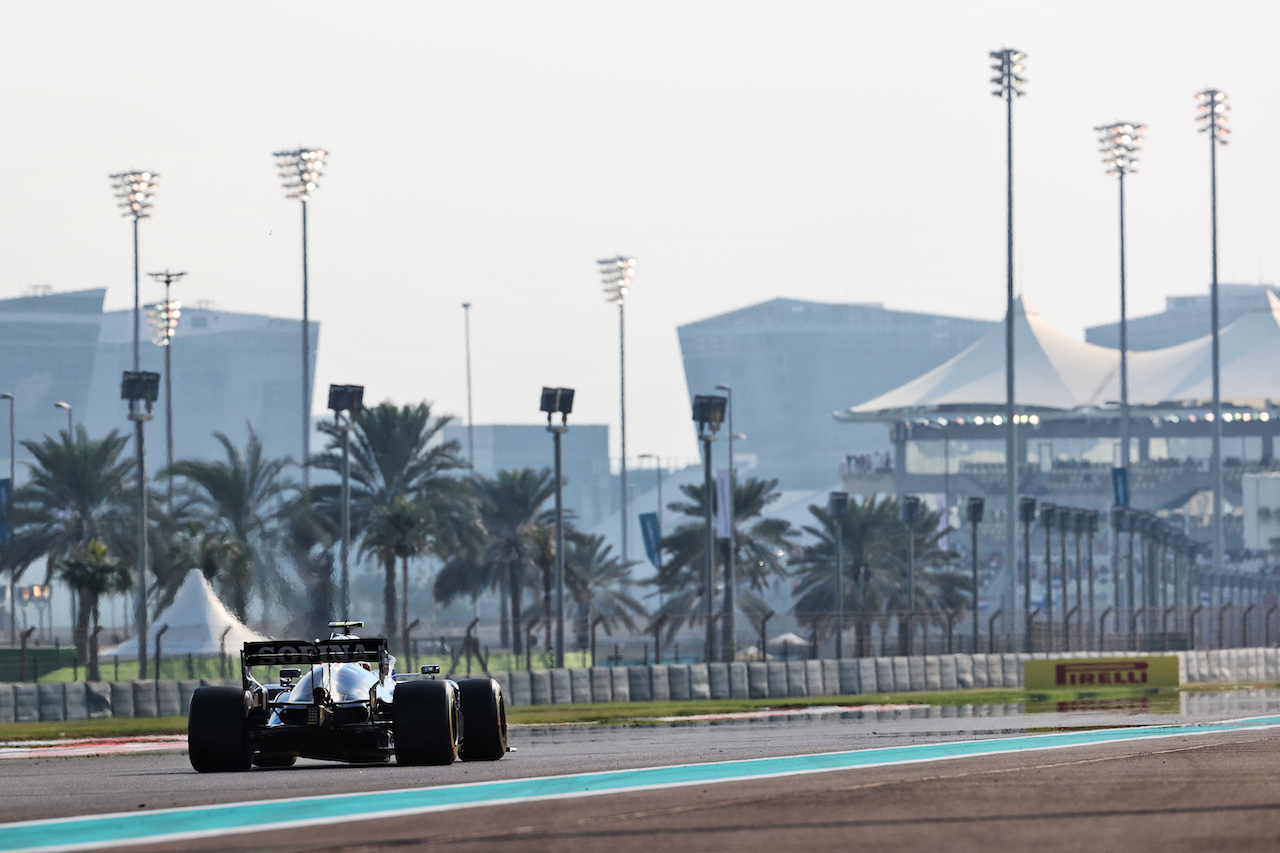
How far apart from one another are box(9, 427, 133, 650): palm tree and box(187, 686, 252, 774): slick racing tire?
52913 millimetres

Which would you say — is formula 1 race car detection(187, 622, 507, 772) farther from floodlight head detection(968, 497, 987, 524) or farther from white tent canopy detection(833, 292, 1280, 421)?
white tent canopy detection(833, 292, 1280, 421)

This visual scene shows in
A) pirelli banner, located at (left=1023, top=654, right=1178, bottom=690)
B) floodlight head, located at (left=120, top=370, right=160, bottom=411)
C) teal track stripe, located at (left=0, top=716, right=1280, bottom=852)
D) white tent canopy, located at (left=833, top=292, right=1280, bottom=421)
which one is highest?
white tent canopy, located at (left=833, top=292, right=1280, bottom=421)

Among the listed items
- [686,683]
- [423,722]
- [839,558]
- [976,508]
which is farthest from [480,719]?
[976,508]

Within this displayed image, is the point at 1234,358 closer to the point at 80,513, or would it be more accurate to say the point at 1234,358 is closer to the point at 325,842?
the point at 80,513

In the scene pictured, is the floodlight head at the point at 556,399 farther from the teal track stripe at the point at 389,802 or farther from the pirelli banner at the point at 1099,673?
the teal track stripe at the point at 389,802

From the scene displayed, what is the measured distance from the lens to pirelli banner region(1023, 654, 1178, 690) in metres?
42.9

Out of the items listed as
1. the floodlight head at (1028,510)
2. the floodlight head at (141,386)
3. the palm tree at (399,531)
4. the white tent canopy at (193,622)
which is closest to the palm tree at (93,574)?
the white tent canopy at (193,622)

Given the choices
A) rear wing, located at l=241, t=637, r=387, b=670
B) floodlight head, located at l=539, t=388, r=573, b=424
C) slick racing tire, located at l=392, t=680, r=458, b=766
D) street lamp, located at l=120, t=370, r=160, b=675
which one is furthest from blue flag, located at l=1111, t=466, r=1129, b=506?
slick racing tire, located at l=392, t=680, r=458, b=766

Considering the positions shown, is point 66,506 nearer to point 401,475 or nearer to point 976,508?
point 401,475

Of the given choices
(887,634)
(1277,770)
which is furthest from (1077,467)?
(1277,770)

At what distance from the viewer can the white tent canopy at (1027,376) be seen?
140750mm

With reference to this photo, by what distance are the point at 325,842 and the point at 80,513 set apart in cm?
6053

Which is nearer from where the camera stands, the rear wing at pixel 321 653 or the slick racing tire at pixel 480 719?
the rear wing at pixel 321 653

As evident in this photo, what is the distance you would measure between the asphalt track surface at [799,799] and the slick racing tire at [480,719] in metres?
0.20
